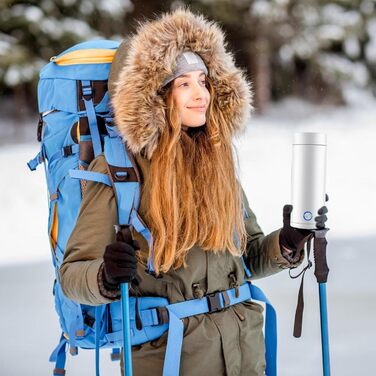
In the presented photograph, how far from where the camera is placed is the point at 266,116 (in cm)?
1509

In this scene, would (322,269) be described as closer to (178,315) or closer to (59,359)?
(178,315)

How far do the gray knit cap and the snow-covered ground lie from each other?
64 cm

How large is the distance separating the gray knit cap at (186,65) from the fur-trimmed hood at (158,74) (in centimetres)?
2

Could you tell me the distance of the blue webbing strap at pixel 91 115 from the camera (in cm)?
261

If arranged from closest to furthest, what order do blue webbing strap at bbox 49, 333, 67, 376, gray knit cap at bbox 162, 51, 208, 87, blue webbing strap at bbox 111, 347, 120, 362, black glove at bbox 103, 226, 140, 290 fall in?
black glove at bbox 103, 226, 140, 290
gray knit cap at bbox 162, 51, 208, 87
blue webbing strap at bbox 49, 333, 67, 376
blue webbing strap at bbox 111, 347, 120, 362

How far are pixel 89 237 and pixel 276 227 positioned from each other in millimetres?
6689

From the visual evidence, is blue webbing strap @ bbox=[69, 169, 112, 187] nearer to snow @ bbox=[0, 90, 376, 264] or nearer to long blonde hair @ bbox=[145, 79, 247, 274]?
long blonde hair @ bbox=[145, 79, 247, 274]

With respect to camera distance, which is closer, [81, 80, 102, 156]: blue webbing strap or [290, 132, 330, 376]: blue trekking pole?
[290, 132, 330, 376]: blue trekking pole

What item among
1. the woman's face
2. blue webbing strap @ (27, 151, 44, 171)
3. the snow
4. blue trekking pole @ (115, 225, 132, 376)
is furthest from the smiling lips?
the snow

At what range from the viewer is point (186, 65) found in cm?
243

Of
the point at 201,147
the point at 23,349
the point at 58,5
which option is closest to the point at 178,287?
the point at 201,147

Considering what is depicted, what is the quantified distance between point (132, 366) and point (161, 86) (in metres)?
0.95

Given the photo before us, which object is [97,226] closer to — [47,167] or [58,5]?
[47,167]

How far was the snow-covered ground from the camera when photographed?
495 centimetres
